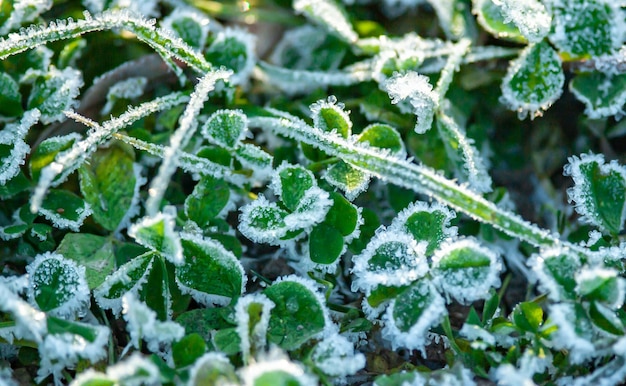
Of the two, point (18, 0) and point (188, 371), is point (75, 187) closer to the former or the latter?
point (18, 0)

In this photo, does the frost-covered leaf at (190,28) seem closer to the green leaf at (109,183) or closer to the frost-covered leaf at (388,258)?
the green leaf at (109,183)

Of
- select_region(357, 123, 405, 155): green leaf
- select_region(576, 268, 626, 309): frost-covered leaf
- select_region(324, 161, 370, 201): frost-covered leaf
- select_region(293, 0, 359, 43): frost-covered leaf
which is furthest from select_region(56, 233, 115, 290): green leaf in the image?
select_region(576, 268, 626, 309): frost-covered leaf

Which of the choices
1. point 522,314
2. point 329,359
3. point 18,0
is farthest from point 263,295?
point 18,0

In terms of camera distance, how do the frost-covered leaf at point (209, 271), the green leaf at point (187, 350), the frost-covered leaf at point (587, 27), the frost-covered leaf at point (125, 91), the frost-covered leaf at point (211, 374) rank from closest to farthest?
the frost-covered leaf at point (211, 374) < the green leaf at point (187, 350) < the frost-covered leaf at point (209, 271) < the frost-covered leaf at point (587, 27) < the frost-covered leaf at point (125, 91)

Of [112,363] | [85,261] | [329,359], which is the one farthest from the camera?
[85,261]

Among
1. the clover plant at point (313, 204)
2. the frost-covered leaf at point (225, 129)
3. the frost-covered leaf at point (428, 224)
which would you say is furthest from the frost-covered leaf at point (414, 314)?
the frost-covered leaf at point (225, 129)

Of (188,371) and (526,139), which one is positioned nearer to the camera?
(188,371)

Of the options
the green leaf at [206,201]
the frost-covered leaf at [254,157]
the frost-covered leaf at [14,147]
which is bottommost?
the green leaf at [206,201]

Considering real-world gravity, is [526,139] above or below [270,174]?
below
